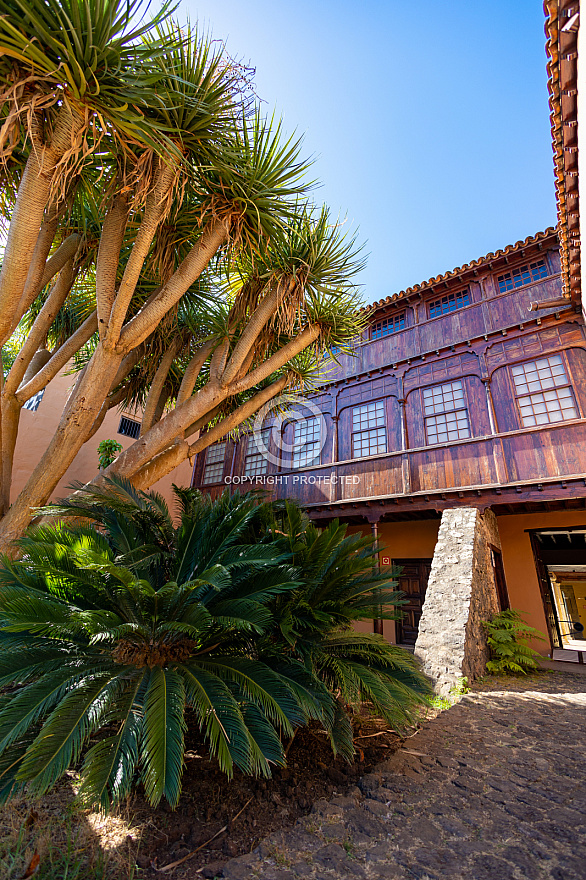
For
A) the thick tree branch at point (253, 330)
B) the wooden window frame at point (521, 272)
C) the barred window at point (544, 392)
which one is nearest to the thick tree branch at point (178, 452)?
the thick tree branch at point (253, 330)

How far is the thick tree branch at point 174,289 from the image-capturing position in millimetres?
4227

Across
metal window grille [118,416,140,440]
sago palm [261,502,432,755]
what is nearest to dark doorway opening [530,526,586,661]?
sago palm [261,502,432,755]

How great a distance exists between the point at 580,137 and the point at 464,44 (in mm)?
3436

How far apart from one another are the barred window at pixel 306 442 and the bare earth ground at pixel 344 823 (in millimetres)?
7658

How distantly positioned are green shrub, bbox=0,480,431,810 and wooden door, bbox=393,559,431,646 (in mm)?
6538

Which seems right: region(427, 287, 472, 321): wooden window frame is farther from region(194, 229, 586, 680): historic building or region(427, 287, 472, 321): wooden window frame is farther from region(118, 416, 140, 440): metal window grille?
region(118, 416, 140, 440): metal window grille

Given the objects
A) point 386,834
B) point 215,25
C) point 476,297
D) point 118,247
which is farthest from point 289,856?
point 476,297

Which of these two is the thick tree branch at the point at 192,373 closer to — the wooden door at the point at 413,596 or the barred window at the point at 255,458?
the barred window at the point at 255,458

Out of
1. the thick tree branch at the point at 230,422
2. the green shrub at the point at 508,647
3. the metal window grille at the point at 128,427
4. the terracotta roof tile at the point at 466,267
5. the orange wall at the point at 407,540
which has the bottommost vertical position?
the green shrub at the point at 508,647

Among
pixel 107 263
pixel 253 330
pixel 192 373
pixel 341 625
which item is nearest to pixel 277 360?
pixel 253 330

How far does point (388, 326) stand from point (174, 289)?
760cm

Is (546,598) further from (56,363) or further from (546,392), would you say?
(56,363)

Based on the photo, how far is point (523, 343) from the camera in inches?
324

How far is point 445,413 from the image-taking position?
8852mm
